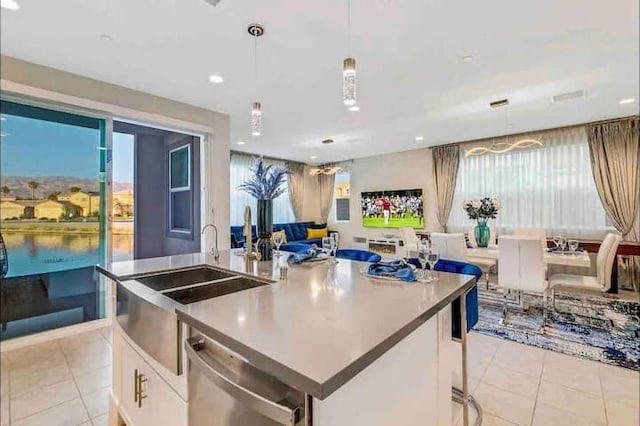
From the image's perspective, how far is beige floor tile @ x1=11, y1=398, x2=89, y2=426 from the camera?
1.65 m

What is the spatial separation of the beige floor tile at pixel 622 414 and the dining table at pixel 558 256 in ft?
5.49

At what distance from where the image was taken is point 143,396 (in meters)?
1.33

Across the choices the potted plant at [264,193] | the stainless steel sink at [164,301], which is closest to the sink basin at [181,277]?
the stainless steel sink at [164,301]

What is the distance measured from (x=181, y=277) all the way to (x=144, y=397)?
619 mm

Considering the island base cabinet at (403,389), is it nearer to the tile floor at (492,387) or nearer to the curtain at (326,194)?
the tile floor at (492,387)

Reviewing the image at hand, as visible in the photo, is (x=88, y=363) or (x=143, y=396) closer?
(x=143, y=396)

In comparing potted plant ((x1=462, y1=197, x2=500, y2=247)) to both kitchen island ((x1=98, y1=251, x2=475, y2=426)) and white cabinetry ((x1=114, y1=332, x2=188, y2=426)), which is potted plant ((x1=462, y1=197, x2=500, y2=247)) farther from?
white cabinetry ((x1=114, y1=332, x2=188, y2=426))

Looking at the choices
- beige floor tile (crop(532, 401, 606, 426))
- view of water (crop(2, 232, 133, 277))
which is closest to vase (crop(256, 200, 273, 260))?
view of water (crop(2, 232, 133, 277))

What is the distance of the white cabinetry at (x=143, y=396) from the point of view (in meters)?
1.11

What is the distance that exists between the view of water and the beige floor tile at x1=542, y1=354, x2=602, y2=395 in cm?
320

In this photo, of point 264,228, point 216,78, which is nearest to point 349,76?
point 264,228

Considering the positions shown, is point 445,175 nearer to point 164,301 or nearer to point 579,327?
point 579,327

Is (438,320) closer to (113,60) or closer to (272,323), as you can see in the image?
(272,323)

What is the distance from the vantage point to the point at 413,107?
12.8 ft
